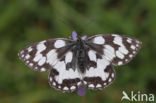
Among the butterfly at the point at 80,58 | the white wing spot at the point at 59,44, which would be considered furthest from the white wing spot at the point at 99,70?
the white wing spot at the point at 59,44

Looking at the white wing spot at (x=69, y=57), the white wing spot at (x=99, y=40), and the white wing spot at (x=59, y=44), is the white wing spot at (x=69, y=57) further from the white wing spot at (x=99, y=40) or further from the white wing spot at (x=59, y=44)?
the white wing spot at (x=99, y=40)

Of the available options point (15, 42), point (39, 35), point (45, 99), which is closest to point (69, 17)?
point (39, 35)

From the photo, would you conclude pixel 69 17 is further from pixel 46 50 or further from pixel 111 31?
pixel 46 50

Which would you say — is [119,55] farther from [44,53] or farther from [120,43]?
[44,53]

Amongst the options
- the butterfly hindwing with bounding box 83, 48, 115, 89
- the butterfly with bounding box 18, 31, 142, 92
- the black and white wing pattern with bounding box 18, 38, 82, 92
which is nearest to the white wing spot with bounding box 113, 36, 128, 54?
the butterfly with bounding box 18, 31, 142, 92

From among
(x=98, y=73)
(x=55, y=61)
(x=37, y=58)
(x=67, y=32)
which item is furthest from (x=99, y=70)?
(x=67, y=32)

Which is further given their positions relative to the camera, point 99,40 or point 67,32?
point 67,32

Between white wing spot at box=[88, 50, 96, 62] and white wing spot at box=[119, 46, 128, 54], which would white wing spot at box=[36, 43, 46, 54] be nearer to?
white wing spot at box=[88, 50, 96, 62]
